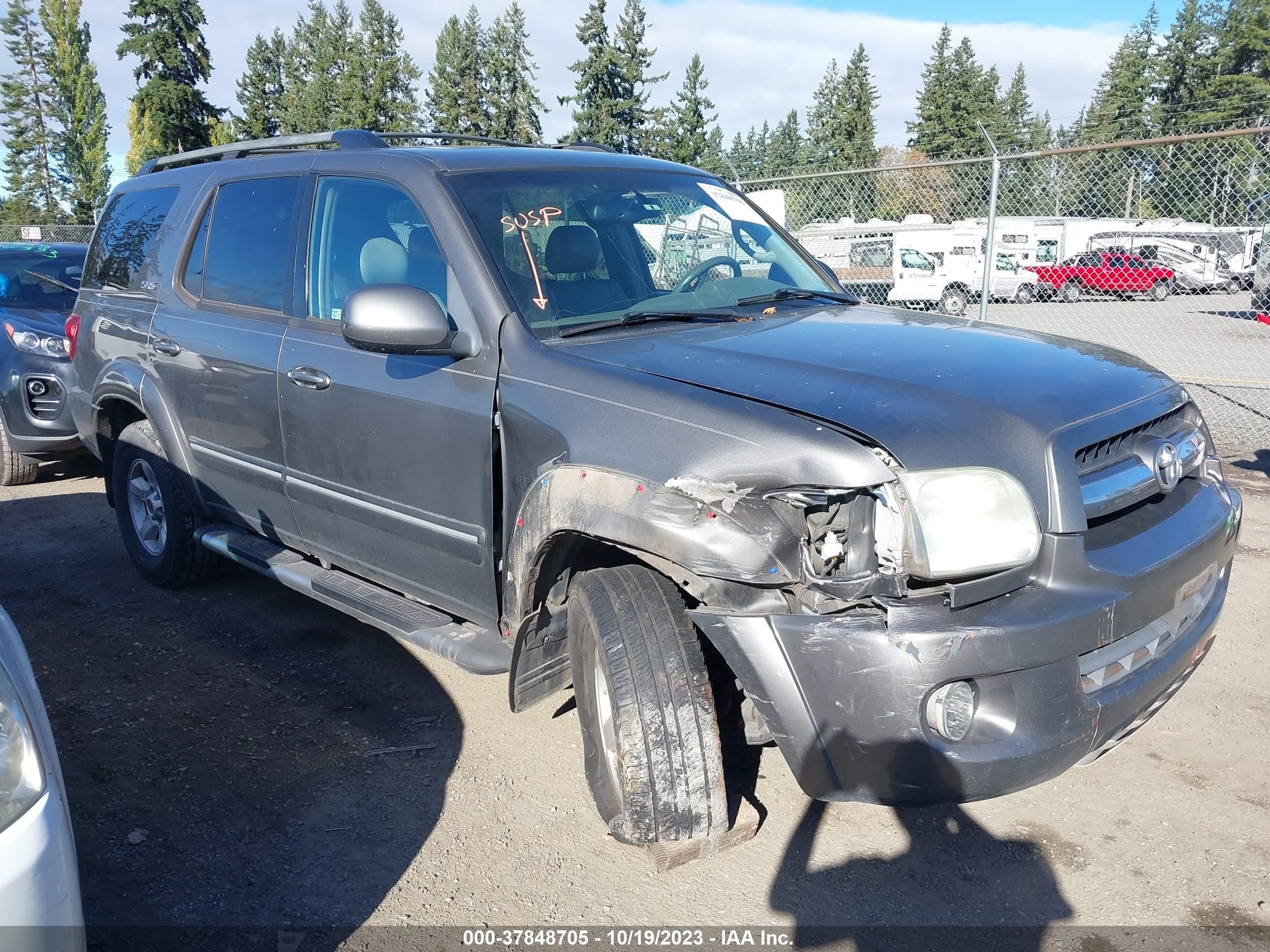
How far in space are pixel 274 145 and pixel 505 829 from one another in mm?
3083

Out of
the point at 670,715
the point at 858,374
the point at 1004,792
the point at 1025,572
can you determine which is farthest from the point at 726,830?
the point at 858,374

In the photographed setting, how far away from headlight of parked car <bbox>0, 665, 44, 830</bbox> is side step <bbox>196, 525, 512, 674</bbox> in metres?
1.32

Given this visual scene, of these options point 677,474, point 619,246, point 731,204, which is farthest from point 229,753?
point 731,204

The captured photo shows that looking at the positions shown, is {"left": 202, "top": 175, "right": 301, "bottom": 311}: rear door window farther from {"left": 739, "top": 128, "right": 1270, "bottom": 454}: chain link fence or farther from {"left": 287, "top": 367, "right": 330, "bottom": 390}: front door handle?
{"left": 739, "top": 128, "right": 1270, "bottom": 454}: chain link fence

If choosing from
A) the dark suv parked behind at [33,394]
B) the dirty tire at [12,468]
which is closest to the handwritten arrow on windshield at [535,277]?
the dark suv parked behind at [33,394]

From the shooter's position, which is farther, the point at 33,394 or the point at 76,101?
the point at 76,101

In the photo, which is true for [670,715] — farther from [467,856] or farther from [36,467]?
[36,467]

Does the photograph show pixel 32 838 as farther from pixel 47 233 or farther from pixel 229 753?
pixel 47 233

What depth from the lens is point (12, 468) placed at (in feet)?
24.3

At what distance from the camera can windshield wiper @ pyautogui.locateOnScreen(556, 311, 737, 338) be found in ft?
10.2

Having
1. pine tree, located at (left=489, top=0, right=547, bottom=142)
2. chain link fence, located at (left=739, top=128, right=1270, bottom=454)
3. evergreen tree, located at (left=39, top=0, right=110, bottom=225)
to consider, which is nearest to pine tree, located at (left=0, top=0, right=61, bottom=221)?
evergreen tree, located at (left=39, top=0, right=110, bottom=225)

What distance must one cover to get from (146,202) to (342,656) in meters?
2.54

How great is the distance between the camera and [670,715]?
2535 mm

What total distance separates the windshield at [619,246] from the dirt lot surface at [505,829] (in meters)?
1.55
